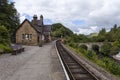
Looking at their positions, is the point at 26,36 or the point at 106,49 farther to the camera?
the point at 106,49


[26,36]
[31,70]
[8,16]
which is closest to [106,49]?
[26,36]

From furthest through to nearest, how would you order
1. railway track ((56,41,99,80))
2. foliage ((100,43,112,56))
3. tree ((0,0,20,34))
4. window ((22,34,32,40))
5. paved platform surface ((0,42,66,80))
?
foliage ((100,43,112,56)) → window ((22,34,32,40)) → tree ((0,0,20,34)) → paved platform surface ((0,42,66,80)) → railway track ((56,41,99,80))

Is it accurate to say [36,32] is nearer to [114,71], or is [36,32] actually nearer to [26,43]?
[26,43]

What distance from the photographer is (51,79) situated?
1042 cm

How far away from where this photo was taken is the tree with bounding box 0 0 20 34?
4586cm

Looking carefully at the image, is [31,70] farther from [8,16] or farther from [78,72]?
[8,16]

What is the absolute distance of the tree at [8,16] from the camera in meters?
45.9

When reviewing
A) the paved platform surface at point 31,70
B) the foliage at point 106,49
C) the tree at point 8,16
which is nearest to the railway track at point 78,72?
the paved platform surface at point 31,70

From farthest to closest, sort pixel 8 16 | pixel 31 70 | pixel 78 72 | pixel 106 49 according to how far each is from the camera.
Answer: pixel 106 49 < pixel 8 16 < pixel 31 70 < pixel 78 72

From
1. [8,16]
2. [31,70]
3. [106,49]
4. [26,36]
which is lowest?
[106,49]

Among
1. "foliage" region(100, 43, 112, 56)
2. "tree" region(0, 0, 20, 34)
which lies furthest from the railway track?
"foliage" region(100, 43, 112, 56)

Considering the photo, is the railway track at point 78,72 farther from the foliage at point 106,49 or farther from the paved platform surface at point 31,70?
the foliage at point 106,49

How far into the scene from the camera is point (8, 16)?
160ft

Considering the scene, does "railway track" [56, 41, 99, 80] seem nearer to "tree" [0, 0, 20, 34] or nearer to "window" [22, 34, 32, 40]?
"tree" [0, 0, 20, 34]
